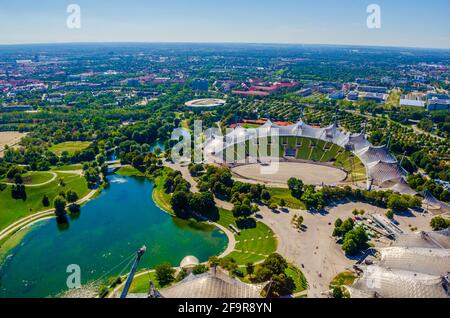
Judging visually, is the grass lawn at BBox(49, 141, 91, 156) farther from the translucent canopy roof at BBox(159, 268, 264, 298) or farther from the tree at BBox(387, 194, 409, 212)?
the tree at BBox(387, 194, 409, 212)

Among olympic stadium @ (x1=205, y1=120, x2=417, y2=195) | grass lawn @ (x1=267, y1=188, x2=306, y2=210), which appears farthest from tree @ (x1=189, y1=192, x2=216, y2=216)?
olympic stadium @ (x1=205, y1=120, x2=417, y2=195)

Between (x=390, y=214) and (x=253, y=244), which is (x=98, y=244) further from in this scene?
(x=390, y=214)

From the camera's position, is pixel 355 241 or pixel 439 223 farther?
pixel 439 223

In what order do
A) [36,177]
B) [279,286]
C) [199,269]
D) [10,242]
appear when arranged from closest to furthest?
[279,286]
[199,269]
[10,242]
[36,177]

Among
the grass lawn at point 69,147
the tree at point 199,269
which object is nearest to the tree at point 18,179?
the grass lawn at point 69,147

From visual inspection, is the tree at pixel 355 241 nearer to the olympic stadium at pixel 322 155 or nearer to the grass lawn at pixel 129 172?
the olympic stadium at pixel 322 155

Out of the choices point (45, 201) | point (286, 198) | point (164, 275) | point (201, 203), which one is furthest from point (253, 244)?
point (45, 201)

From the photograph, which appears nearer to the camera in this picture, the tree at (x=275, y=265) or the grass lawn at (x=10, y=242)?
the tree at (x=275, y=265)
